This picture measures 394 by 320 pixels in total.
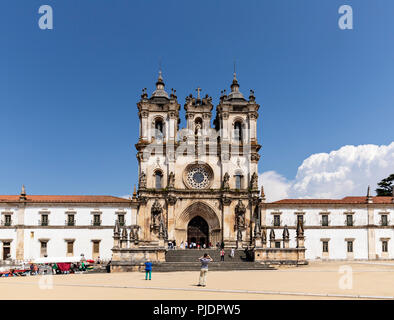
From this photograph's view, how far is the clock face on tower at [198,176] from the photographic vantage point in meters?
45.2

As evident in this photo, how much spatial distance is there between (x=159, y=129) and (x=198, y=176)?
24.3 ft

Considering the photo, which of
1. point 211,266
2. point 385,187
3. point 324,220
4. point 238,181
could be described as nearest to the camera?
point 211,266

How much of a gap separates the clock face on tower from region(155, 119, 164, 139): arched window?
5206mm

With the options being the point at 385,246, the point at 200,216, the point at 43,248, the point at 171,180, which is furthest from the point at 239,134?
the point at 43,248

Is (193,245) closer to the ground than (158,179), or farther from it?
Answer: closer to the ground

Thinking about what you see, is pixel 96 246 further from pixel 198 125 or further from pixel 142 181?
pixel 198 125

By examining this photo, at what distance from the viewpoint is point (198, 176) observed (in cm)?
4556

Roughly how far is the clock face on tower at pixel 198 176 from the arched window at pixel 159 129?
17.1 feet

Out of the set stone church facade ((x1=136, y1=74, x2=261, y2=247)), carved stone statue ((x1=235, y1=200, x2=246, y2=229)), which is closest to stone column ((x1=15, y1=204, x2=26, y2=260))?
stone church facade ((x1=136, y1=74, x2=261, y2=247))

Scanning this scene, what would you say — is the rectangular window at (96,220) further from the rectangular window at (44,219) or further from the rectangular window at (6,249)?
the rectangular window at (6,249)

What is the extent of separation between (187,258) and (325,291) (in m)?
21.7

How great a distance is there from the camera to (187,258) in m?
34.4
